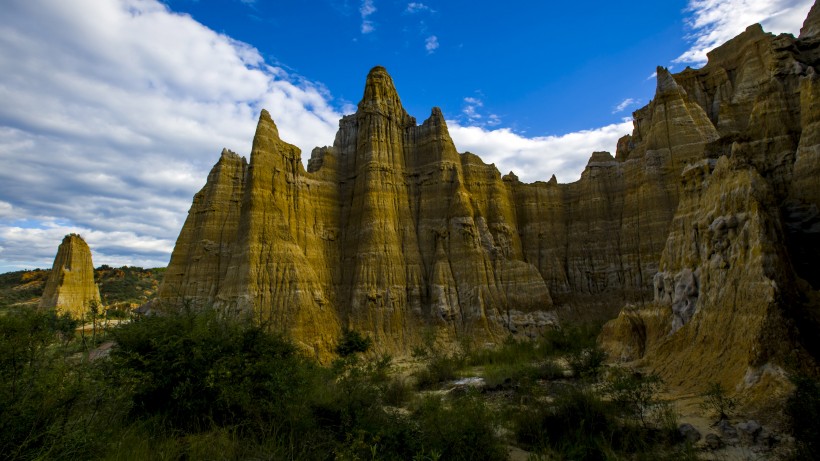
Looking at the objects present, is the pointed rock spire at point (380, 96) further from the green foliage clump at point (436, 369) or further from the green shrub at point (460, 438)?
the green shrub at point (460, 438)

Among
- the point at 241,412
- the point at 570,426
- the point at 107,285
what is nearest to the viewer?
the point at 241,412

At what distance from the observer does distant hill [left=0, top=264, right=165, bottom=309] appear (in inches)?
2293

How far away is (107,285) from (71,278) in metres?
31.8

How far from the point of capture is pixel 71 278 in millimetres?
42875

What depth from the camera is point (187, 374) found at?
9602 mm

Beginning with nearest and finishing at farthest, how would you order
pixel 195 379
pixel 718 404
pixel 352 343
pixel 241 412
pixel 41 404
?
pixel 41 404
pixel 241 412
pixel 195 379
pixel 718 404
pixel 352 343

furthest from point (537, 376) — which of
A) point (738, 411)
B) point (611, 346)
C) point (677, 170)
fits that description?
point (677, 170)

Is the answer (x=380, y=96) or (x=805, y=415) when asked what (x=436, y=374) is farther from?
(x=380, y=96)

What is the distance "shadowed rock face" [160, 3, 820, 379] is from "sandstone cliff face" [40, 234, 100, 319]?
2106 cm

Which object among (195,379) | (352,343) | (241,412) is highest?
(195,379)

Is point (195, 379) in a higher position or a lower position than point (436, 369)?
higher

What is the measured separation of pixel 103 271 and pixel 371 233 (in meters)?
83.5

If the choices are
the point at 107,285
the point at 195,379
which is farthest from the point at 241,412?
the point at 107,285

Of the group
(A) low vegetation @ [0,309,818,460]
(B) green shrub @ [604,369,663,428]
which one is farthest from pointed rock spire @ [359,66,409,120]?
(B) green shrub @ [604,369,663,428]
